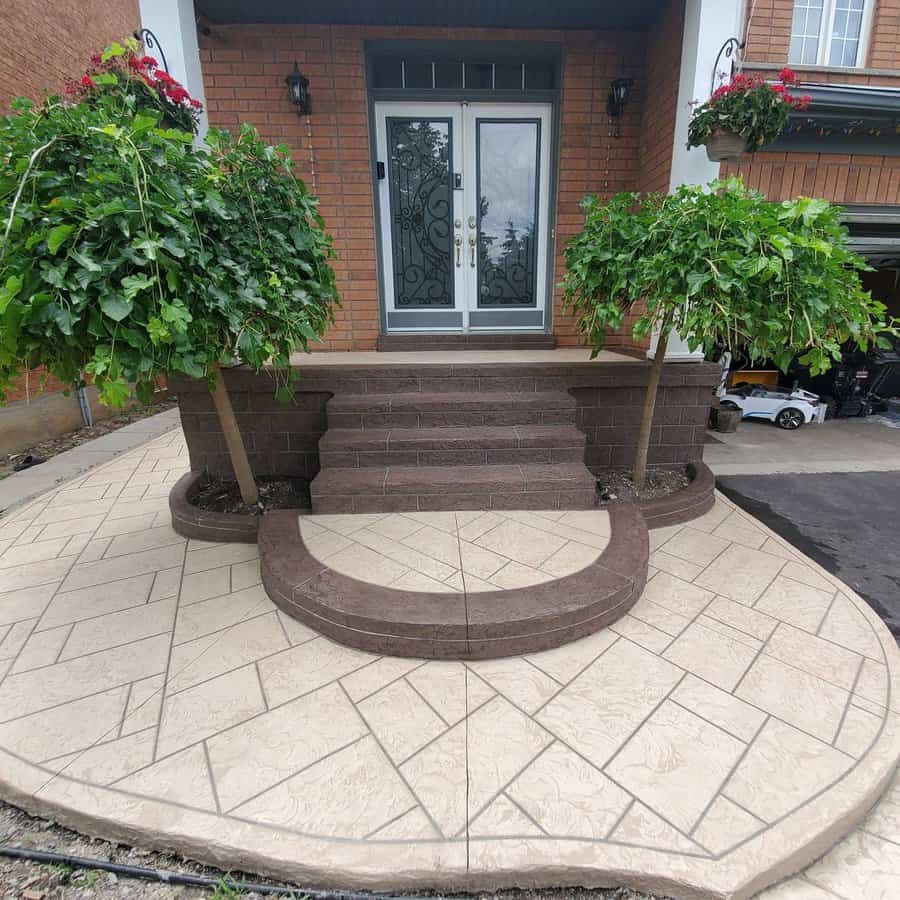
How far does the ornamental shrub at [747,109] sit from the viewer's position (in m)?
2.79

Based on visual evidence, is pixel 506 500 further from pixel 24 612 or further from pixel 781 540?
pixel 24 612

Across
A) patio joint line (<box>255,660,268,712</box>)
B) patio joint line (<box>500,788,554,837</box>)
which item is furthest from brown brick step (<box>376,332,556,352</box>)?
patio joint line (<box>500,788,554,837</box>)

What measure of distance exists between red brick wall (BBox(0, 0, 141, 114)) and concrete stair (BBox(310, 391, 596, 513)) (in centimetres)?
534

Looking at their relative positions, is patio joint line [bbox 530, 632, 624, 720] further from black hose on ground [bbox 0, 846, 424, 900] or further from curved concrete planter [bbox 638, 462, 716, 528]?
curved concrete planter [bbox 638, 462, 716, 528]

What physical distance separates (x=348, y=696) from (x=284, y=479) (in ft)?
6.47

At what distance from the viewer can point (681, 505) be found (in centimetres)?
285

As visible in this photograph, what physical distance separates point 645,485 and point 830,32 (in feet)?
14.8

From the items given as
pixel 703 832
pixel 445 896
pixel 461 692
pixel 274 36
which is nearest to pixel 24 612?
pixel 461 692

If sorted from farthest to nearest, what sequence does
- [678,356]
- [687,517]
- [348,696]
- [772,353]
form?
[678,356] → [687,517] → [772,353] → [348,696]

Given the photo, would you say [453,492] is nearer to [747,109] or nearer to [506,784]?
[506,784]

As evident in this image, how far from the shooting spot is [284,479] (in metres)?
3.30

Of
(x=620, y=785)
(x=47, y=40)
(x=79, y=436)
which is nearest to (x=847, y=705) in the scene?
(x=620, y=785)

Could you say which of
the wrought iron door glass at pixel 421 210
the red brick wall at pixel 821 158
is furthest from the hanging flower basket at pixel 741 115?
the wrought iron door glass at pixel 421 210

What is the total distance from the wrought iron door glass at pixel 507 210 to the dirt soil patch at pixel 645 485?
1.94 meters
